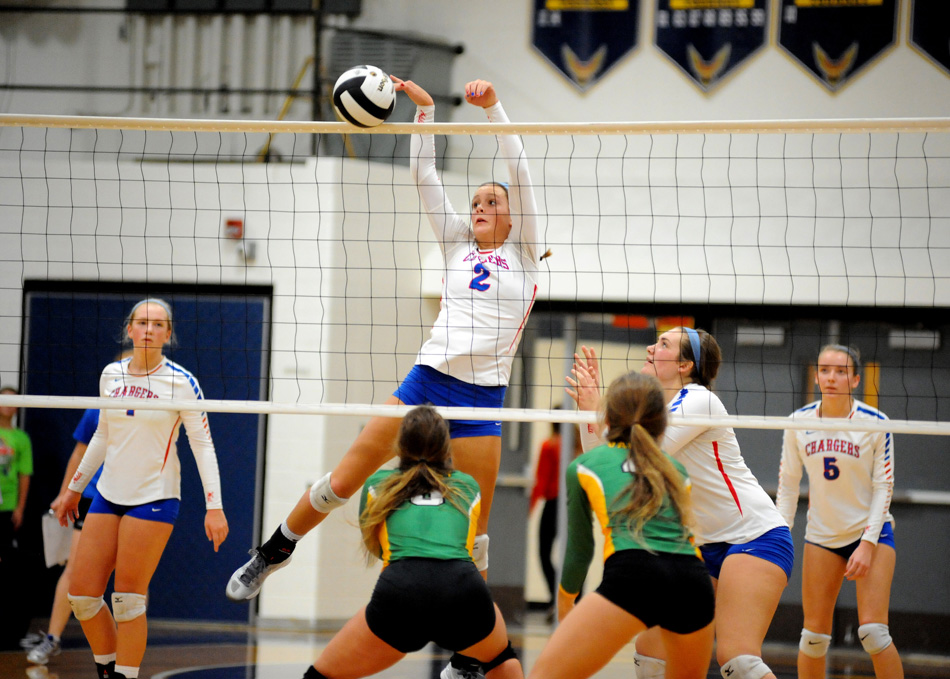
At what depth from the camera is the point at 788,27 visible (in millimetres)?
8570

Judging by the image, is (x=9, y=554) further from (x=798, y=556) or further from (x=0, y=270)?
(x=798, y=556)

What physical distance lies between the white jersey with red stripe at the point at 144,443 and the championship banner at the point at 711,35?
18.9 ft

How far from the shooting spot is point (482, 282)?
13.7 ft

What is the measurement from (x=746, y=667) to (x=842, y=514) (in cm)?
176

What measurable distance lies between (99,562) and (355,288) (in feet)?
12.6

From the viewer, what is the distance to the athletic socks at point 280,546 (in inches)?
167

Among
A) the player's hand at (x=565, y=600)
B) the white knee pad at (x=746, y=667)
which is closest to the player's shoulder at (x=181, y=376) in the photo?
the player's hand at (x=565, y=600)

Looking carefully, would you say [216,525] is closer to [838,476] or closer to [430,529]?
[430,529]

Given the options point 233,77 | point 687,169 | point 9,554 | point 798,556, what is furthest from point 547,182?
point 9,554

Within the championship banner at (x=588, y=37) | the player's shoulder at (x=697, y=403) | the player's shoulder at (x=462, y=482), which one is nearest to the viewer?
the player's shoulder at (x=462, y=482)

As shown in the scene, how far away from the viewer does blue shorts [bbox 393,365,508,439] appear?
411 centimetres

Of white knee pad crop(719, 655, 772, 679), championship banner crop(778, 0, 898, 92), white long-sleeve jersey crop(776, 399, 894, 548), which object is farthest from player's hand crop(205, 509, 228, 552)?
championship banner crop(778, 0, 898, 92)

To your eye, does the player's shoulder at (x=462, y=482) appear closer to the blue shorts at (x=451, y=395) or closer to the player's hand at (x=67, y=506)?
the blue shorts at (x=451, y=395)

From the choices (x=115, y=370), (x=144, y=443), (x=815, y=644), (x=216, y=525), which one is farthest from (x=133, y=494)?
(x=815, y=644)
